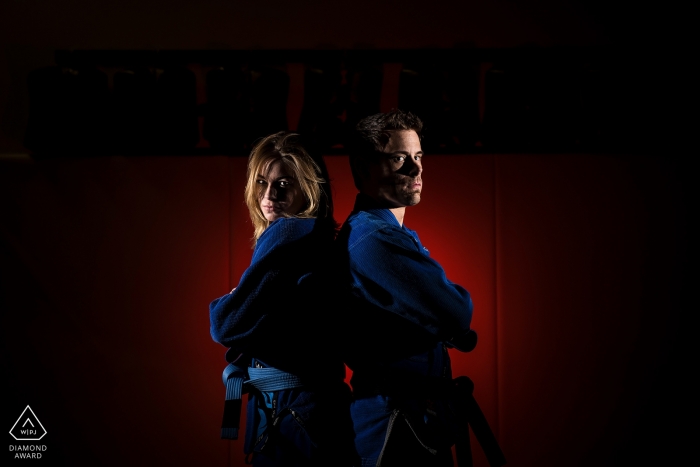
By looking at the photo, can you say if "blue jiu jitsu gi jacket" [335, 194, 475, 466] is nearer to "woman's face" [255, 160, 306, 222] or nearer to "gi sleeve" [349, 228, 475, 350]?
"gi sleeve" [349, 228, 475, 350]

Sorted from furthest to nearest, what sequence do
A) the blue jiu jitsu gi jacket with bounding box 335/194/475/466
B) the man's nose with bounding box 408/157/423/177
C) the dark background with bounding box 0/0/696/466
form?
1. the dark background with bounding box 0/0/696/466
2. the man's nose with bounding box 408/157/423/177
3. the blue jiu jitsu gi jacket with bounding box 335/194/475/466

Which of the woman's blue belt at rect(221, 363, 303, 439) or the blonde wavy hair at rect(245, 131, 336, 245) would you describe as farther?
the blonde wavy hair at rect(245, 131, 336, 245)

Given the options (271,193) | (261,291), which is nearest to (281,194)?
(271,193)

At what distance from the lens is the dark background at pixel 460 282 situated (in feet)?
7.73

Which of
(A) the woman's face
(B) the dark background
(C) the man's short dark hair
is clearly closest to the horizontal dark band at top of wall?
(B) the dark background

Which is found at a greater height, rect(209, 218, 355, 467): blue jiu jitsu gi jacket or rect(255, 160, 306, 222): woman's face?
rect(255, 160, 306, 222): woman's face

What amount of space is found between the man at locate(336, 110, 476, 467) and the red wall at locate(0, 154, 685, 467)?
1.98 ft

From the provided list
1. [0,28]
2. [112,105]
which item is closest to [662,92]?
[112,105]

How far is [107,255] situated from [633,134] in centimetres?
226

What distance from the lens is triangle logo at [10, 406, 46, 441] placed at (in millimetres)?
2375

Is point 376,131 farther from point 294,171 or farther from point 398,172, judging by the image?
point 294,171

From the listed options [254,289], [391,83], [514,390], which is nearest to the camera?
[254,289]

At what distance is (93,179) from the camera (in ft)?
7.84

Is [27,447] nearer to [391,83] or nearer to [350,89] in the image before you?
[350,89]
